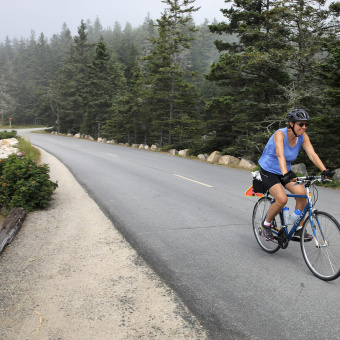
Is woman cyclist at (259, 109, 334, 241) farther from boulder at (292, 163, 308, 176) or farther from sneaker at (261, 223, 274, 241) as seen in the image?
boulder at (292, 163, 308, 176)

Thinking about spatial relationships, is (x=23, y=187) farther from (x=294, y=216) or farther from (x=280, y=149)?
(x=294, y=216)

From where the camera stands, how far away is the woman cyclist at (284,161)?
12.3 ft

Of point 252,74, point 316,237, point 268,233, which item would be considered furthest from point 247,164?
point 316,237

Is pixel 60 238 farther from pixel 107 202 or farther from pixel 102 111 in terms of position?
pixel 102 111

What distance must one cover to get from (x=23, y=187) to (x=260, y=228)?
496 cm

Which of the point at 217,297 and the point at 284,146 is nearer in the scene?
the point at 217,297

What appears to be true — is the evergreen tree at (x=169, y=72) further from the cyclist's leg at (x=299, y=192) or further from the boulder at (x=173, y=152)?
the cyclist's leg at (x=299, y=192)

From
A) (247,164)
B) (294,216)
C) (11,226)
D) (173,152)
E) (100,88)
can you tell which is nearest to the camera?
(294,216)

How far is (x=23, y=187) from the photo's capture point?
625 centimetres

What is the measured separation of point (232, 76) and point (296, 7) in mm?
4622

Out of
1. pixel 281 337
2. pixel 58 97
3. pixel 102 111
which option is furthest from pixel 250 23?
pixel 58 97

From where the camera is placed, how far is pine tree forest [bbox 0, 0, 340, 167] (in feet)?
41.6

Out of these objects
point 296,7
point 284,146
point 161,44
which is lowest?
point 284,146

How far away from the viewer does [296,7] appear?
12.8 metres
